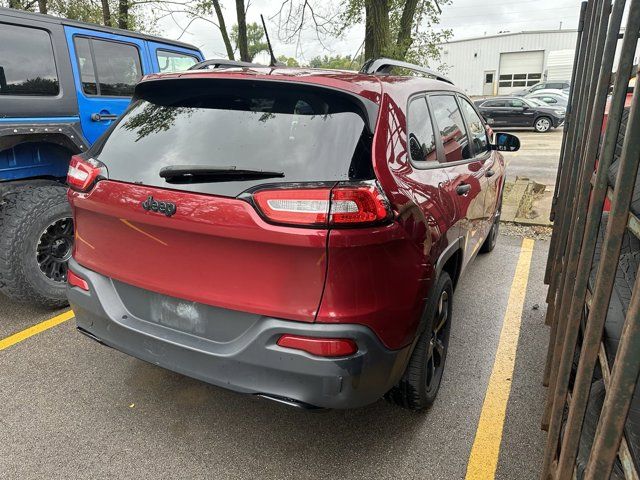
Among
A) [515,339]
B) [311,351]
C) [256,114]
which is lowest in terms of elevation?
[515,339]

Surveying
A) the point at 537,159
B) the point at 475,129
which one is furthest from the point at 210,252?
the point at 537,159

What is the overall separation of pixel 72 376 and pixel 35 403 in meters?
0.28

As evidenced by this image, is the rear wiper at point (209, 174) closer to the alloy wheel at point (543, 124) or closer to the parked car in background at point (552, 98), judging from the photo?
the alloy wheel at point (543, 124)

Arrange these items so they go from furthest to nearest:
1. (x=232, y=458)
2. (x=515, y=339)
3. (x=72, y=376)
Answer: (x=515, y=339)
(x=72, y=376)
(x=232, y=458)

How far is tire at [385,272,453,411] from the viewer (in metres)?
2.35

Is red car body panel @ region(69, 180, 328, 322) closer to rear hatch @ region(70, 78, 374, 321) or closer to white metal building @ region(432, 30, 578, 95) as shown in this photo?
rear hatch @ region(70, 78, 374, 321)

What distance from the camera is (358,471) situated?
2.21 metres

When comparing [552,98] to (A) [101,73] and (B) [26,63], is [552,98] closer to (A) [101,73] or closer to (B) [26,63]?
(A) [101,73]

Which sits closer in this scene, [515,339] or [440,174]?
[440,174]

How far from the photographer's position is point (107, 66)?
4.43 meters

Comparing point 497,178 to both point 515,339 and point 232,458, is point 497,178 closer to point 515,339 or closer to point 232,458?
point 515,339

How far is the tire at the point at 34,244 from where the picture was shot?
343 cm

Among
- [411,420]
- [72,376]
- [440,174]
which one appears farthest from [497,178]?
[72,376]

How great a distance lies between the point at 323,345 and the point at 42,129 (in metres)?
3.03
